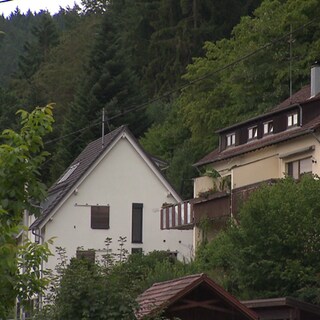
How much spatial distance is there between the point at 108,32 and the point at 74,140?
8590 mm

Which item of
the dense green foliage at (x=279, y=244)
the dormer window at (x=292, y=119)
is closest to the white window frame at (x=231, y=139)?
the dormer window at (x=292, y=119)

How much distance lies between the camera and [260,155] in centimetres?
4928

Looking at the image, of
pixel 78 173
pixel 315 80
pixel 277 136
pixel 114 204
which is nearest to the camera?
pixel 277 136

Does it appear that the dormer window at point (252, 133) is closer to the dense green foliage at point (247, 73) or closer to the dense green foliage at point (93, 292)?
the dense green foliage at point (247, 73)

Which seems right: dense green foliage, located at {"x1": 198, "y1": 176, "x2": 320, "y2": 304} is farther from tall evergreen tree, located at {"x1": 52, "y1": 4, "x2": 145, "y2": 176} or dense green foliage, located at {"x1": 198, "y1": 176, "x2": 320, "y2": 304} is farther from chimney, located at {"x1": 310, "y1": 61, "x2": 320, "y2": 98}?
tall evergreen tree, located at {"x1": 52, "y1": 4, "x2": 145, "y2": 176}

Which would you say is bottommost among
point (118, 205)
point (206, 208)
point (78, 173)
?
point (206, 208)

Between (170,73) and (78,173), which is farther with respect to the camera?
(170,73)

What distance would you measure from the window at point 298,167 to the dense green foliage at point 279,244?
777 centimetres

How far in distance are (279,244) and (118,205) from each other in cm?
2320

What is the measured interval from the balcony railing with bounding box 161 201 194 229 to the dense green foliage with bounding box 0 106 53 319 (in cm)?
3793

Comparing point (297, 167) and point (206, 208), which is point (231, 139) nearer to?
point (206, 208)

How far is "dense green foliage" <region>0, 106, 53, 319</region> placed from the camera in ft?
45.0

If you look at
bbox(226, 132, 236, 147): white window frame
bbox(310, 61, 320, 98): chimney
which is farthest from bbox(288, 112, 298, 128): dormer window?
bbox(226, 132, 236, 147): white window frame

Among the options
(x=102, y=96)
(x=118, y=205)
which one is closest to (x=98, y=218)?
(x=118, y=205)
